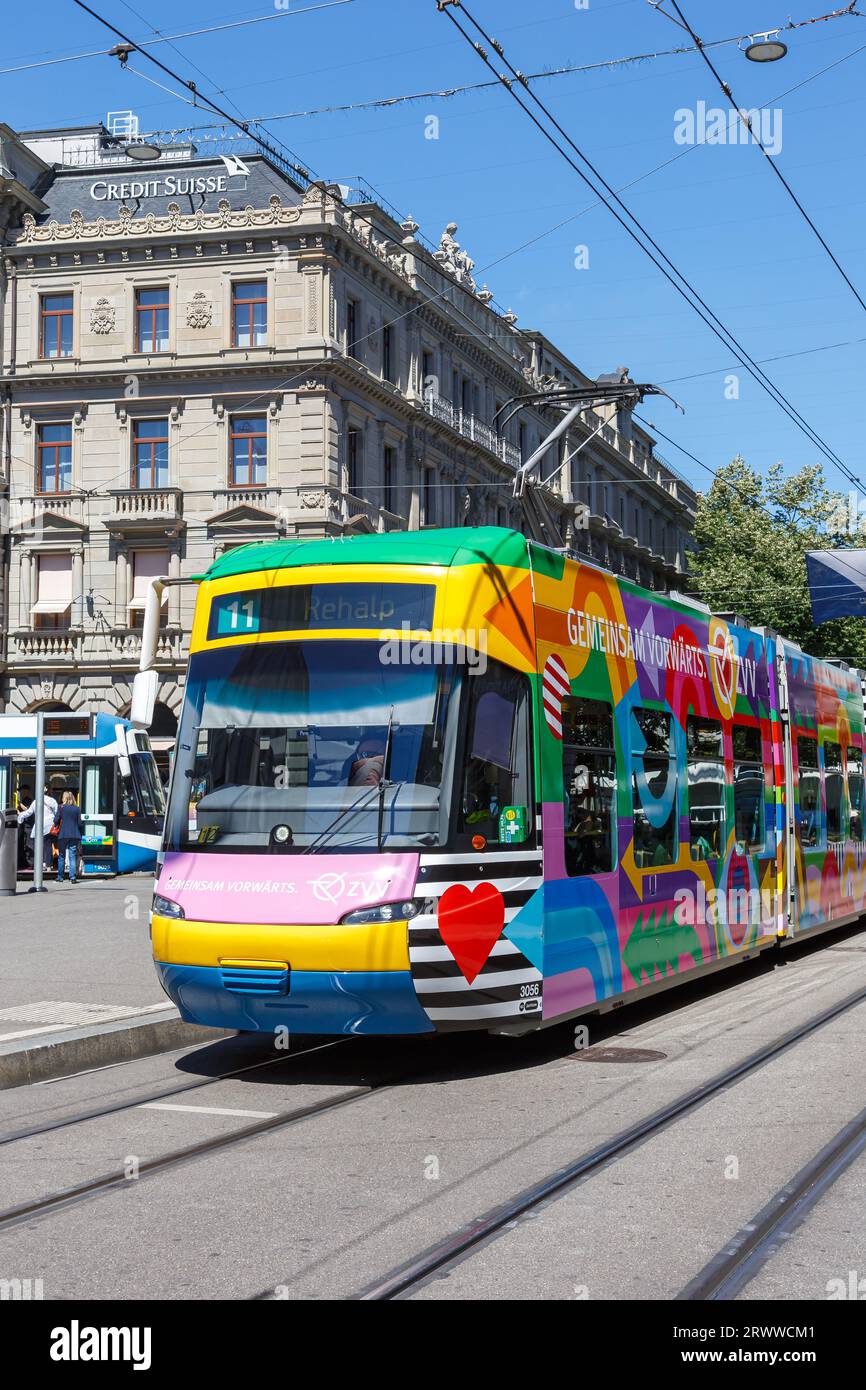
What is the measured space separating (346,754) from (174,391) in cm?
3377

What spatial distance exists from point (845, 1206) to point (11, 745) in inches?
1084

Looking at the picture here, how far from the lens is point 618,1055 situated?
30.9ft

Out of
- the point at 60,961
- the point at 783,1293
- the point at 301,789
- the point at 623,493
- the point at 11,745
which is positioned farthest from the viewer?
the point at 623,493

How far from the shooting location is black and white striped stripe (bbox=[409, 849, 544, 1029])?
314 inches

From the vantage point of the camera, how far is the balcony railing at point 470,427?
45.2 meters

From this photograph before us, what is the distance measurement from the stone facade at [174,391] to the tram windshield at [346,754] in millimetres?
29672

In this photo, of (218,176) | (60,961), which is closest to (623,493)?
(218,176)

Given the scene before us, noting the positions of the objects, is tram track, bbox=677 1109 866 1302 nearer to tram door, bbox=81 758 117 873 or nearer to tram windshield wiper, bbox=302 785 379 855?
tram windshield wiper, bbox=302 785 379 855

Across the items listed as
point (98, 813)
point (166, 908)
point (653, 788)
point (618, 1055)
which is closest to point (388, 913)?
point (166, 908)

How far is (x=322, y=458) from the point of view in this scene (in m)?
38.9

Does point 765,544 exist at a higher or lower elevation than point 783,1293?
higher

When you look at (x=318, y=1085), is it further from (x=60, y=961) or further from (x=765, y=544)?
(x=765, y=544)

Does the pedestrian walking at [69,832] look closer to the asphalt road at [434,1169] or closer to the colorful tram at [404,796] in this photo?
the asphalt road at [434,1169]

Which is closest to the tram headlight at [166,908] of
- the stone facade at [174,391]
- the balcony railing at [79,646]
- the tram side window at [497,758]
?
the tram side window at [497,758]
